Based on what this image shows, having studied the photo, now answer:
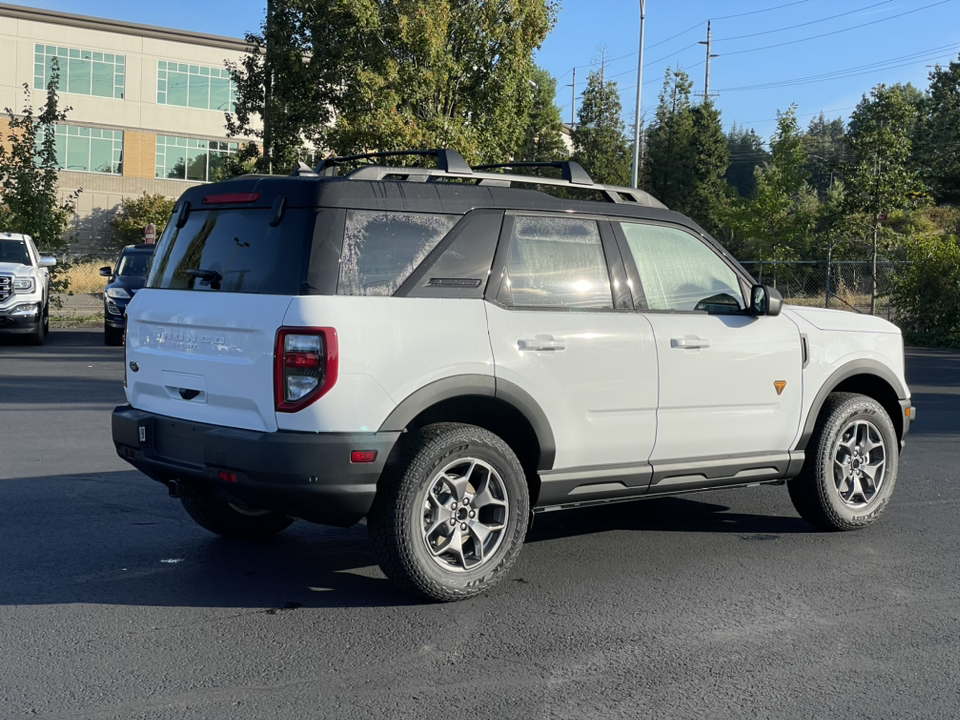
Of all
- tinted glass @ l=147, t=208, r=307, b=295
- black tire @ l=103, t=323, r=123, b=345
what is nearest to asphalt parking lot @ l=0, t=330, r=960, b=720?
tinted glass @ l=147, t=208, r=307, b=295

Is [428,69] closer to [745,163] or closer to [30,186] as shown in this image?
[30,186]

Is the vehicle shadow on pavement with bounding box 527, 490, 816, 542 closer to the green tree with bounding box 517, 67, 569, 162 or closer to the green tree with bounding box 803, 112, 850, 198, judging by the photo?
the green tree with bounding box 803, 112, 850, 198

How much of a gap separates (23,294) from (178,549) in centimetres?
1485

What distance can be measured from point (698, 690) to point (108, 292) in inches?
733

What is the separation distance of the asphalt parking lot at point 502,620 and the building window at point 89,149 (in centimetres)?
4828

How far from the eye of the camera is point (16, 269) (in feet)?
63.6

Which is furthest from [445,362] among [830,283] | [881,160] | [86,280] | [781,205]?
[86,280]

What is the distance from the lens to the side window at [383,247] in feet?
16.1

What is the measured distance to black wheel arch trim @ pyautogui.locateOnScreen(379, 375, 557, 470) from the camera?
4902mm

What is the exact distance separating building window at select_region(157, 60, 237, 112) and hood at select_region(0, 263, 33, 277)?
34.9 m

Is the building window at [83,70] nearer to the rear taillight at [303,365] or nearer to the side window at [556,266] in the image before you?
the side window at [556,266]

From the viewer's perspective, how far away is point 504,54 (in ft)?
74.2

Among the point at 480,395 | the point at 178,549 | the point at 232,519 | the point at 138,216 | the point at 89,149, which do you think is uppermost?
the point at 89,149

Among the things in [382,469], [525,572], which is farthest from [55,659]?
[525,572]
